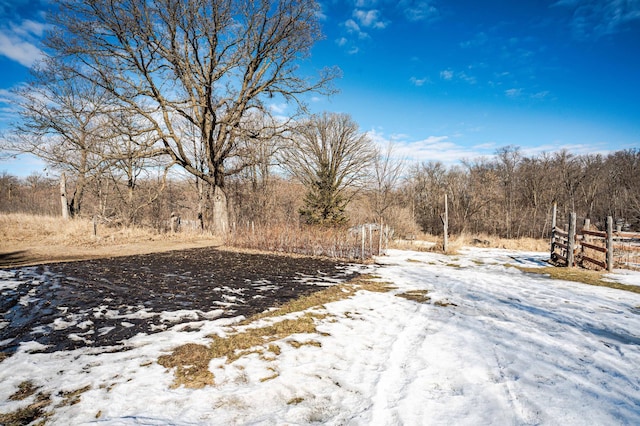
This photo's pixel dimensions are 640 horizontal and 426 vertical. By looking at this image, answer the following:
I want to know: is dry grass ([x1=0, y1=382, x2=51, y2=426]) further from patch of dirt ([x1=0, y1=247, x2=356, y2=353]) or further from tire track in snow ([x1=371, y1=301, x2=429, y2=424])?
tire track in snow ([x1=371, y1=301, x2=429, y2=424])

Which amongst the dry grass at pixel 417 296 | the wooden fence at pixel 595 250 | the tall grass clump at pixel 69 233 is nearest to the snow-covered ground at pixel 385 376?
the dry grass at pixel 417 296

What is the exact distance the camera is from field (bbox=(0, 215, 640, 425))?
2.48m

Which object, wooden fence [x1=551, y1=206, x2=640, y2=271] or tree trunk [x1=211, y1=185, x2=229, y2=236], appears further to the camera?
tree trunk [x1=211, y1=185, x2=229, y2=236]

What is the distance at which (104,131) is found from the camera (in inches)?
548

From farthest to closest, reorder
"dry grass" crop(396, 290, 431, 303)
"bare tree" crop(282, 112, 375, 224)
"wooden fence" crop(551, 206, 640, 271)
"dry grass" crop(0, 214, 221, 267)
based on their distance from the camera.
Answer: "bare tree" crop(282, 112, 375, 224) → "dry grass" crop(0, 214, 221, 267) → "wooden fence" crop(551, 206, 640, 271) → "dry grass" crop(396, 290, 431, 303)

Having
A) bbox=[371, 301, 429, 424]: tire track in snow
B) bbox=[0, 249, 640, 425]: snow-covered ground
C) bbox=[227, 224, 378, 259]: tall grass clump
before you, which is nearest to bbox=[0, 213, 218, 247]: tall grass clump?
bbox=[227, 224, 378, 259]: tall grass clump

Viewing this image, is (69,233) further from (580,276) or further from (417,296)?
(580,276)

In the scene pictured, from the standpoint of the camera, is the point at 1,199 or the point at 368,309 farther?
the point at 1,199

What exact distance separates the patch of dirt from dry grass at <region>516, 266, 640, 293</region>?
20.3ft

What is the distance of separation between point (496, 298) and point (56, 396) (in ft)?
23.2

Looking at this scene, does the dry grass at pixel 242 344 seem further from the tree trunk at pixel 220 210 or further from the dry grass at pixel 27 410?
the tree trunk at pixel 220 210

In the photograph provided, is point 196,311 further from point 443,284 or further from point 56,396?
point 443,284

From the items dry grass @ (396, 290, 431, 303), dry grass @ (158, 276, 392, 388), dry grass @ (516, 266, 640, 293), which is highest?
dry grass @ (158, 276, 392, 388)

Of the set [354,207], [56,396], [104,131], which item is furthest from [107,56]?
[354,207]
